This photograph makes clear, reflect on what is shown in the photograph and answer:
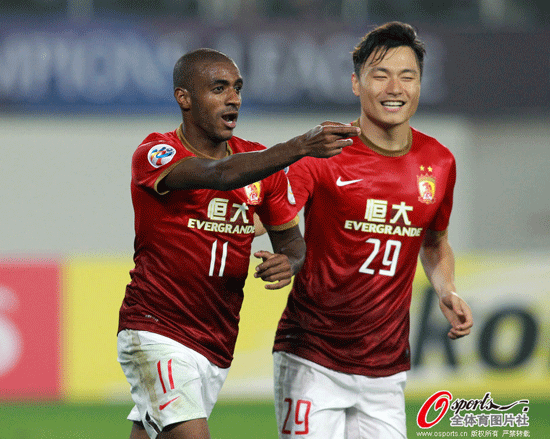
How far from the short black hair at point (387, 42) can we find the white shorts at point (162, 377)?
1473 millimetres

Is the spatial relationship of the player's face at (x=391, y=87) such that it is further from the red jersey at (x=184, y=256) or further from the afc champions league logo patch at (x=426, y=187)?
the red jersey at (x=184, y=256)

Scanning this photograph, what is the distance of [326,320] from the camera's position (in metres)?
3.64

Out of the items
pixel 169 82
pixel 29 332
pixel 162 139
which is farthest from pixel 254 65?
pixel 162 139

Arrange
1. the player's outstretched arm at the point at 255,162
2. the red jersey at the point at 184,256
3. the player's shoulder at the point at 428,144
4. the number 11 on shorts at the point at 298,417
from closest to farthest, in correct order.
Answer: the player's outstretched arm at the point at 255,162 < the red jersey at the point at 184,256 < the number 11 on shorts at the point at 298,417 < the player's shoulder at the point at 428,144

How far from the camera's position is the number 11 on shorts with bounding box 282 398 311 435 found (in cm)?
355

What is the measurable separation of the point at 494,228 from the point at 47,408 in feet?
26.3

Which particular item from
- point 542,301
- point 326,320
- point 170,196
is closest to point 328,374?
point 326,320

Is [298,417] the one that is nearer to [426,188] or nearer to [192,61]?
[426,188]

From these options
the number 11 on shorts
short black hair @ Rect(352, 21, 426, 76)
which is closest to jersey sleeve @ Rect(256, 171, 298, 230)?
short black hair @ Rect(352, 21, 426, 76)

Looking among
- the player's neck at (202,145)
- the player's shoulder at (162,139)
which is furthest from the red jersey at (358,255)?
the player's shoulder at (162,139)

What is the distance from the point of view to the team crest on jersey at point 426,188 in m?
3.72

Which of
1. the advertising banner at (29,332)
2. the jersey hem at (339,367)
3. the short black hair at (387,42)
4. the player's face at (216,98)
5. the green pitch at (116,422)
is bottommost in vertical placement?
the green pitch at (116,422)

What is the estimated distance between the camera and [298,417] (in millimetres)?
3578

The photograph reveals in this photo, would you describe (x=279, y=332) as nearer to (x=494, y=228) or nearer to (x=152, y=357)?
(x=152, y=357)
